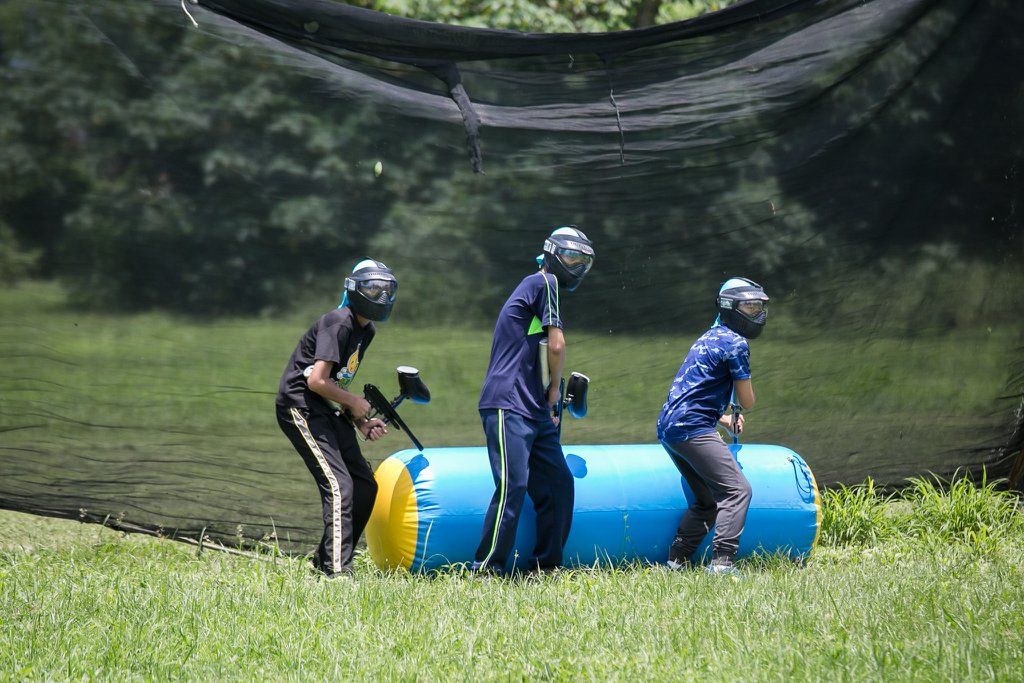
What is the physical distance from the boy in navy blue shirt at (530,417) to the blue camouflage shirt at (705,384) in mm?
662

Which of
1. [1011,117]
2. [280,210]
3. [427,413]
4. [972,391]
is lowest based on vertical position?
[427,413]

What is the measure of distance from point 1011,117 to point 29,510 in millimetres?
6303

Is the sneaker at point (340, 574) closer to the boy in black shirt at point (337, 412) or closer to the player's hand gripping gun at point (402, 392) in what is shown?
the boy in black shirt at point (337, 412)

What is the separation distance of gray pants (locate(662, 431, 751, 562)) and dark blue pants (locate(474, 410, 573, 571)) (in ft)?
2.22

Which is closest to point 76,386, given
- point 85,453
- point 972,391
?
point 85,453

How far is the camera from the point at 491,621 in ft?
13.7

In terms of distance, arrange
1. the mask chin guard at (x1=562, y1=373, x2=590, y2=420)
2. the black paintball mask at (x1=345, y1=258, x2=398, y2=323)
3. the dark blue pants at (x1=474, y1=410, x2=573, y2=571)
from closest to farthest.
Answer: the dark blue pants at (x1=474, y1=410, x2=573, y2=571)
the black paintball mask at (x1=345, y1=258, x2=398, y2=323)
the mask chin guard at (x1=562, y1=373, x2=590, y2=420)

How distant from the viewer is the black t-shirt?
5.16 meters

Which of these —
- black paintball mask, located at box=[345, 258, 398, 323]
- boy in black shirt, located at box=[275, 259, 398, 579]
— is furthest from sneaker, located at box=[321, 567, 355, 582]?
black paintball mask, located at box=[345, 258, 398, 323]

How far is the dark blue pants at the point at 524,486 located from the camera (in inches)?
201

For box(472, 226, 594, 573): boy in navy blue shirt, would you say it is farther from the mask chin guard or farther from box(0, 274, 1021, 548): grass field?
box(0, 274, 1021, 548): grass field

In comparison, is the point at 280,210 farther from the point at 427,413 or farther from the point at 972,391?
the point at 972,391

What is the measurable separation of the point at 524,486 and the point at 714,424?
3.73ft

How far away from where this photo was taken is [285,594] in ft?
15.1
